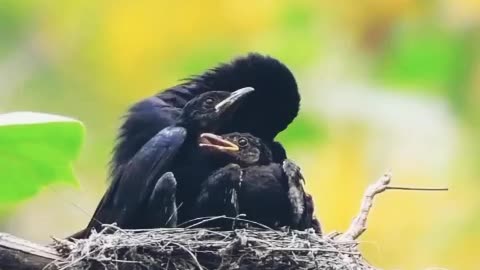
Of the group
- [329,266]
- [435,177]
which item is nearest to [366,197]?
[329,266]

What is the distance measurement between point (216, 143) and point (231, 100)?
108 millimetres

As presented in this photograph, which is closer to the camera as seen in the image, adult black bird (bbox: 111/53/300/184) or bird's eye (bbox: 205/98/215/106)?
bird's eye (bbox: 205/98/215/106)

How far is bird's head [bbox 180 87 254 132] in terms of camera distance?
1681 millimetres

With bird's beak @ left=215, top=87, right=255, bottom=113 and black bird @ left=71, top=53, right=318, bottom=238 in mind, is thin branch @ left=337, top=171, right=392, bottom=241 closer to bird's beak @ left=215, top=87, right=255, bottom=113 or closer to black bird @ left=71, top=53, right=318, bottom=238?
black bird @ left=71, top=53, right=318, bottom=238

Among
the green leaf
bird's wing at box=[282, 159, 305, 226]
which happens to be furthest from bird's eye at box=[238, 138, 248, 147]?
the green leaf

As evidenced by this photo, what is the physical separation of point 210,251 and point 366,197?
0.40m

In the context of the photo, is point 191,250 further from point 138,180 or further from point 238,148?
point 238,148

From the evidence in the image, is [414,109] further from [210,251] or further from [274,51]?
[210,251]

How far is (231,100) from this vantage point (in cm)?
172

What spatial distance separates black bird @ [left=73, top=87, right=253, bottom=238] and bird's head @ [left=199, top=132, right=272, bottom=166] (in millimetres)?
27

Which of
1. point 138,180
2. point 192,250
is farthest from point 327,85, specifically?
point 192,250

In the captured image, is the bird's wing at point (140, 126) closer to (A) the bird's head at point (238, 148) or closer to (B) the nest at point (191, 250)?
(A) the bird's head at point (238, 148)

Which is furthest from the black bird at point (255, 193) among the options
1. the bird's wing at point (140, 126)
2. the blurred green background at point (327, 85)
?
the blurred green background at point (327, 85)

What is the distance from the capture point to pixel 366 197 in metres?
1.67
